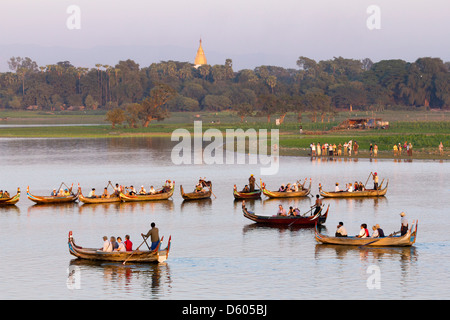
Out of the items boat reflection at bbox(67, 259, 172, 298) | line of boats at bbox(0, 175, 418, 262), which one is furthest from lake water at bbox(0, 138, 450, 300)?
line of boats at bbox(0, 175, 418, 262)

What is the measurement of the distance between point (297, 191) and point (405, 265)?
2456cm

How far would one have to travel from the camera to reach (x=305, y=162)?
3588 inches

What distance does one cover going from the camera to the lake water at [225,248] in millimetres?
32344

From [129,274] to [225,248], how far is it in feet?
25.2

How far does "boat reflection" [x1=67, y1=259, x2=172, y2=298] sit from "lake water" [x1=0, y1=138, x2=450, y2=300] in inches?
2.0

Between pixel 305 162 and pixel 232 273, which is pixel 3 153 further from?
pixel 232 273

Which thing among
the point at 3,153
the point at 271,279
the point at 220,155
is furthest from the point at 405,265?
the point at 3,153

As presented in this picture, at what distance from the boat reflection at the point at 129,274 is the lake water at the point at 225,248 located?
2.0 inches

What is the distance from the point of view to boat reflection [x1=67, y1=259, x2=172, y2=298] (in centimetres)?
3294

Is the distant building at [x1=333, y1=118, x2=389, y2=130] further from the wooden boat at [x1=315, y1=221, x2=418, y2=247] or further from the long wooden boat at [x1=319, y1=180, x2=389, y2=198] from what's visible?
the wooden boat at [x1=315, y1=221, x2=418, y2=247]

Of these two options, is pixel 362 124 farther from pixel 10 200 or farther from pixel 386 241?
pixel 386 241

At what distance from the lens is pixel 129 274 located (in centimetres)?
3509

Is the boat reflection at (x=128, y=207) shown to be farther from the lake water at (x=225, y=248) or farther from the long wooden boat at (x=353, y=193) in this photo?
the long wooden boat at (x=353, y=193)

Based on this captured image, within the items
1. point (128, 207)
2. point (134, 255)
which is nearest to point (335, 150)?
point (128, 207)
